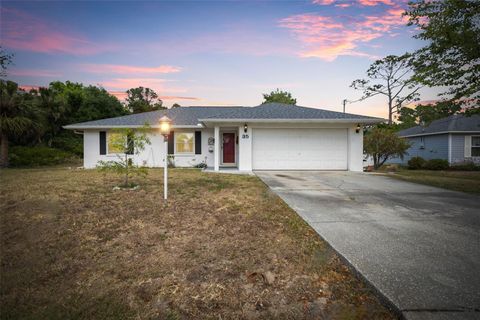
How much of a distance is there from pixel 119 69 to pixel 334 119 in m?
12.9

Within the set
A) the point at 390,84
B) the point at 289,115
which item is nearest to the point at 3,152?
the point at 289,115

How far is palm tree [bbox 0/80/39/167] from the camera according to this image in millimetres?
13883

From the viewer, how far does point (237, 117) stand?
1088 cm

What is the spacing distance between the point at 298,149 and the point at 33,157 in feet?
62.1

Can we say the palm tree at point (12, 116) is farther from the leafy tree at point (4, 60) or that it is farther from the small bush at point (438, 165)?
the small bush at point (438, 165)

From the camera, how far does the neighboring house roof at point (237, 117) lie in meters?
10.8

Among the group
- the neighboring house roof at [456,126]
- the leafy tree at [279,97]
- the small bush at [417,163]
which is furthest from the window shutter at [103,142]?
the leafy tree at [279,97]

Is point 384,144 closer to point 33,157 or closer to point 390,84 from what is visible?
point 390,84

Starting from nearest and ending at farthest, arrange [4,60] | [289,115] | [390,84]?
1. [4,60]
2. [289,115]
3. [390,84]

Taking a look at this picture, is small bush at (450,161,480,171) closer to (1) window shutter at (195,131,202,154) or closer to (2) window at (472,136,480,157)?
(2) window at (472,136,480,157)

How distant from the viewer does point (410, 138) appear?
21.9 meters

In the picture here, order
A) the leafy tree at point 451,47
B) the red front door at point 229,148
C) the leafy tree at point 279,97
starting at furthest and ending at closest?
1. the leafy tree at point 279,97
2. the red front door at point 229,148
3. the leafy tree at point 451,47

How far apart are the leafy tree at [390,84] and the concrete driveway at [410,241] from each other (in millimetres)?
21124

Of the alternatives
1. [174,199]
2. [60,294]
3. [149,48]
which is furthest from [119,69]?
[60,294]
